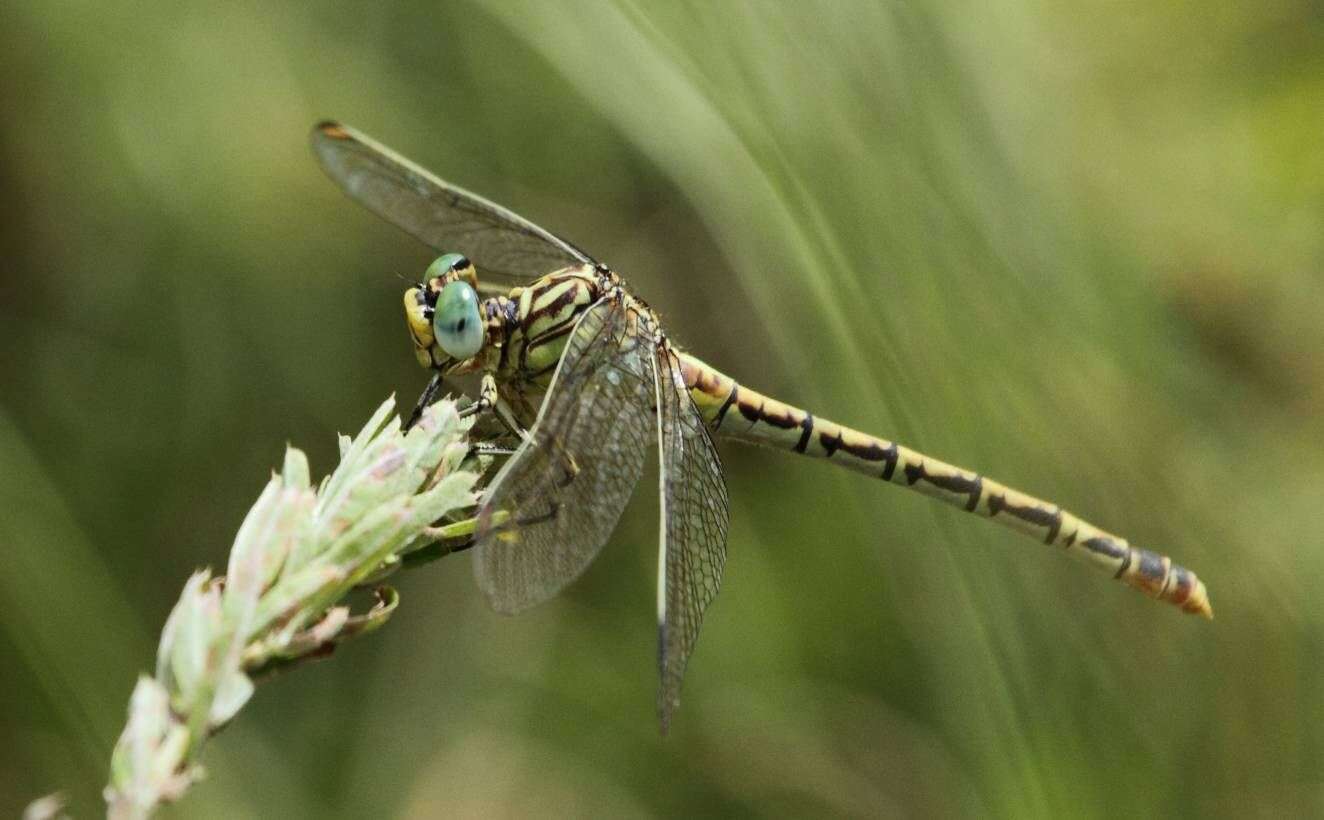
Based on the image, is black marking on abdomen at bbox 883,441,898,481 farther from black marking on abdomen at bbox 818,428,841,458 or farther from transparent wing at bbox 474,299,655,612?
transparent wing at bbox 474,299,655,612

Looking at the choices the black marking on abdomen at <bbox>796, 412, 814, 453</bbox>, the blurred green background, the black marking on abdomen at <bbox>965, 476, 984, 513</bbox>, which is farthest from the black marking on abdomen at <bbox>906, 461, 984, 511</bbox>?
the black marking on abdomen at <bbox>796, 412, 814, 453</bbox>

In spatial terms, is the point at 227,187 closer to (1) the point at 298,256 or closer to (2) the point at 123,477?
(1) the point at 298,256

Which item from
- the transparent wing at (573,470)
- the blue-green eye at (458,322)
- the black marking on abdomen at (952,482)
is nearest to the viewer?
the transparent wing at (573,470)

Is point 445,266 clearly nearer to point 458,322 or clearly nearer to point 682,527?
point 458,322

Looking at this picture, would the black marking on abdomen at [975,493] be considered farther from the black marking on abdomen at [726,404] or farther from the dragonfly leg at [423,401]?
the dragonfly leg at [423,401]

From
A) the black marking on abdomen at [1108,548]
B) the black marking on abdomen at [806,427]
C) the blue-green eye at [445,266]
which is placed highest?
the blue-green eye at [445,266]

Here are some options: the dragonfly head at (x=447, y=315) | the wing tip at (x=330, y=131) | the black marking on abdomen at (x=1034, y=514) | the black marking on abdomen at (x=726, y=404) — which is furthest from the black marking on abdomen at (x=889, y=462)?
the wing tip at (x=330, y=131)

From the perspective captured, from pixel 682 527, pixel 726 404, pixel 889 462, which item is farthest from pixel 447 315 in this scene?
pixel 889 462

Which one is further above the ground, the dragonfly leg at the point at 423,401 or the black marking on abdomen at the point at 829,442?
the dragonfly leg at the point at 423,401
